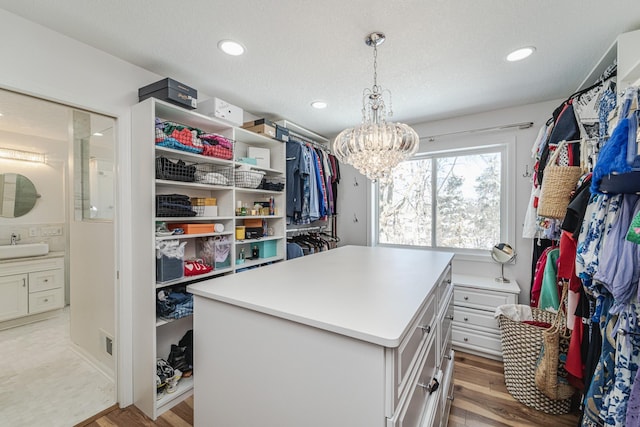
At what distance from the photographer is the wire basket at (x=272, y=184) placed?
107 inches

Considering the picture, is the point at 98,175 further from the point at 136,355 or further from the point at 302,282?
the point at 302,282

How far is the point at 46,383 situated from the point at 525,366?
11.6 feet

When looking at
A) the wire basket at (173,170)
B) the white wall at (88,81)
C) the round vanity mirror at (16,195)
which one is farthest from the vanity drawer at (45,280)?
the wire basket at (173,170)

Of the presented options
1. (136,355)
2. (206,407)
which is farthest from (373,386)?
(136,355)

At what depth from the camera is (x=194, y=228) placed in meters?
1.98

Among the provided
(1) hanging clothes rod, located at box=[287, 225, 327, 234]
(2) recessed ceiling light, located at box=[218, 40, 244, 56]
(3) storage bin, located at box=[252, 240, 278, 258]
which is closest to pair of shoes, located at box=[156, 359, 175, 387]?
(3) storage bin, located at box=[252, 240, 278, 258]

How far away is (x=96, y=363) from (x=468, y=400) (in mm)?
2967

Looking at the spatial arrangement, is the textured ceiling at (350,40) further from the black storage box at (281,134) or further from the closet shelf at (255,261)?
the closet shelf at (255,261)

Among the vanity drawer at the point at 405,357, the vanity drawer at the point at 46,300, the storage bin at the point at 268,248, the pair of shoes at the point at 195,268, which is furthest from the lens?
the vanity drawer at the point at 46,300

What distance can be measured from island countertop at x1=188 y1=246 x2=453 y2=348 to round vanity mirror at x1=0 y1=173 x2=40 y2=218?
118 inches

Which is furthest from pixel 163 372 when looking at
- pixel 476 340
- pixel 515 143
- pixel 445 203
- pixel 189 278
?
pixel 515 143

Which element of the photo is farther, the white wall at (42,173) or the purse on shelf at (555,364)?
the white wall at (42,173)

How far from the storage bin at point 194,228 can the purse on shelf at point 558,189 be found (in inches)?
94.1

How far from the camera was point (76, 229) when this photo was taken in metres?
2.28
